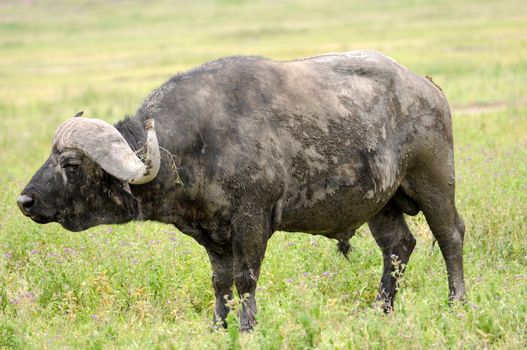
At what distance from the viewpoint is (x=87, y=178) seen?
20.4ft

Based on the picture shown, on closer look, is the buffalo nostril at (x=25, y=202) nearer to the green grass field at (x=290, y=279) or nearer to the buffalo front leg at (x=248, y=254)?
the green grass field at (x=290, y=279)

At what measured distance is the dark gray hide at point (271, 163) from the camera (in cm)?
628

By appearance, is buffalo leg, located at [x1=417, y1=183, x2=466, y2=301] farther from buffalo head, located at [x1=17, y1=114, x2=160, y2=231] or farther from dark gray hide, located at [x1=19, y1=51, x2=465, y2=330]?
buffalo head, located at [x1=17, y1=114, x2=160, y2=231]

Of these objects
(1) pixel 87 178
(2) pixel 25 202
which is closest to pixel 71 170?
(1) pixel 87 178

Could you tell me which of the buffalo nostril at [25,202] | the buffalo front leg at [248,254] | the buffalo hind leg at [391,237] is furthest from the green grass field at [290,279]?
the buffalo nostril at [25,202]

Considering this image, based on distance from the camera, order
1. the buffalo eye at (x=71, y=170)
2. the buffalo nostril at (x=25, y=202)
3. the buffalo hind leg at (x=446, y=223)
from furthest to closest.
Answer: the buffalo hind leg at (x=446, y=223), the buffalo eye at (x=71, y=170), the buffalo nostril at (x=25, y=202)

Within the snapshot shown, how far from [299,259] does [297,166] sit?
181 centimetres

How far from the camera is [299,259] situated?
26.9ft

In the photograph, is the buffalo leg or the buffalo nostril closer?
the buffalo nostril

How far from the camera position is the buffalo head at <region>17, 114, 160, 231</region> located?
234 inches

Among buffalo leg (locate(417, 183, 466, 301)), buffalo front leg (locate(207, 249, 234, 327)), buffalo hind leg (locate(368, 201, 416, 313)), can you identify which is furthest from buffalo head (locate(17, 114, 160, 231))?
buffalo leg (locate(417, 183, 466, 301))

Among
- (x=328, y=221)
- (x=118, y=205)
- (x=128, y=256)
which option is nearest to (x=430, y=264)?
(x=328, y=221)

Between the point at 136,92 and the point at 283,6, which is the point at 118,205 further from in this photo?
the point at 283,6

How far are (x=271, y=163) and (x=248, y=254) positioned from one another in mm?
696
